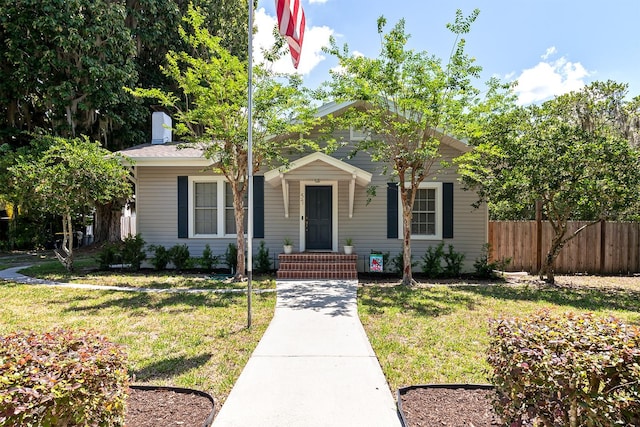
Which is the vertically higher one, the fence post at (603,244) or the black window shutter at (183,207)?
the black window shutter at (183,207)

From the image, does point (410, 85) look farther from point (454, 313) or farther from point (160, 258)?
point (160, 258)

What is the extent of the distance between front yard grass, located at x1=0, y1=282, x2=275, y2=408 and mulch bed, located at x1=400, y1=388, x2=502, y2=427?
5.60 feet

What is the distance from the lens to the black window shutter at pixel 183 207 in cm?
1116

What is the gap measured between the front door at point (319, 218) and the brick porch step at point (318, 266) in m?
0.93

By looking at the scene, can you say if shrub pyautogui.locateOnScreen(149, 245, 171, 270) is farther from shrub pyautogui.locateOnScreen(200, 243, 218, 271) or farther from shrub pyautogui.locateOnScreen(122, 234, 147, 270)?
shrub pyautogui.locateOnScreen(200, 243, 218, 271)

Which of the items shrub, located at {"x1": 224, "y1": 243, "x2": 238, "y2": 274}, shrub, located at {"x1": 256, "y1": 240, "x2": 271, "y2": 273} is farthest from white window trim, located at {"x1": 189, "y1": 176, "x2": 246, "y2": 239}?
shrub, located at {"x1": 256, "y1": 240, "x2": 271, "y2": 273}

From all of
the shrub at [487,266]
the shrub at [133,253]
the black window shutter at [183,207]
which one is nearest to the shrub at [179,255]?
the black window shutter at [183,207]

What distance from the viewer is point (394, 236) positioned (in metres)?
10.9

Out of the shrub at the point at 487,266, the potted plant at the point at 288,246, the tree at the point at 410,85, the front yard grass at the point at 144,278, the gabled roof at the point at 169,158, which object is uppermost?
the tree at the point at 410,85

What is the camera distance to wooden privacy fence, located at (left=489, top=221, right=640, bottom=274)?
11305mm

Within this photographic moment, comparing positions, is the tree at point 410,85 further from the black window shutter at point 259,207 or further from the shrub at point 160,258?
the shrub at point 160,258

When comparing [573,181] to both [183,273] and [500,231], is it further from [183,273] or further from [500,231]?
[183,273]

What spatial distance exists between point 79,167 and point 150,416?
819 centimetres

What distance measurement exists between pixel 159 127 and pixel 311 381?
1143cm
